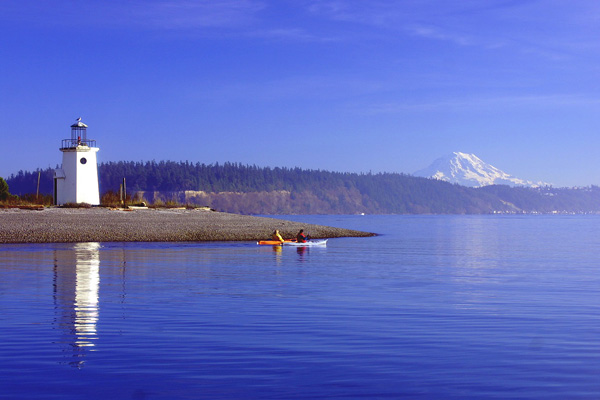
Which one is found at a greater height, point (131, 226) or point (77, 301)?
point (131, 226)

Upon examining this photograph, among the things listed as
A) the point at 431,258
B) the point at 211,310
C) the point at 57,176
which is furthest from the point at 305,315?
the point at 57,176

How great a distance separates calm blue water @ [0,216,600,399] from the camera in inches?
456

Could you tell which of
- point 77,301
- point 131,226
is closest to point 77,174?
point 131,226

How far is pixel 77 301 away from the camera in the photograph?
21.6m

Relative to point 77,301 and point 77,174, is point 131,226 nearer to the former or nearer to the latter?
point 77,174

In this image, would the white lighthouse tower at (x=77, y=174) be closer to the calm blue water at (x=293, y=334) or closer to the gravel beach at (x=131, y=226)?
the gravel beach at (x=131, y=226)

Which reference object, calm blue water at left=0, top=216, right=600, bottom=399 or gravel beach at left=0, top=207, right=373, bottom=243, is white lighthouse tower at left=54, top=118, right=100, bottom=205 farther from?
calm blue water at left=0, top=216, right=600, bottom=399

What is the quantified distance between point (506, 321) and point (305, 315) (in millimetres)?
4999

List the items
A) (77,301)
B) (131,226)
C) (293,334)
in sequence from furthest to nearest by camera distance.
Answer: (131,226), (77,301), (293,334)

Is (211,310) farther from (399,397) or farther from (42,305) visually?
(399,397)

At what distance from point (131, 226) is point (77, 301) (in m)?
39.4

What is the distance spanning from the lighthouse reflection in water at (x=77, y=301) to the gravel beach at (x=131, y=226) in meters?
15.8

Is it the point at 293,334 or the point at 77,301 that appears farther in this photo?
the point at 77,301

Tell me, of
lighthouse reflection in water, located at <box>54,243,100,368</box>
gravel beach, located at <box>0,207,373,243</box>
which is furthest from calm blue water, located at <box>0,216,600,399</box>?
gravel beach, located at <box>0,207,373,243</box>
